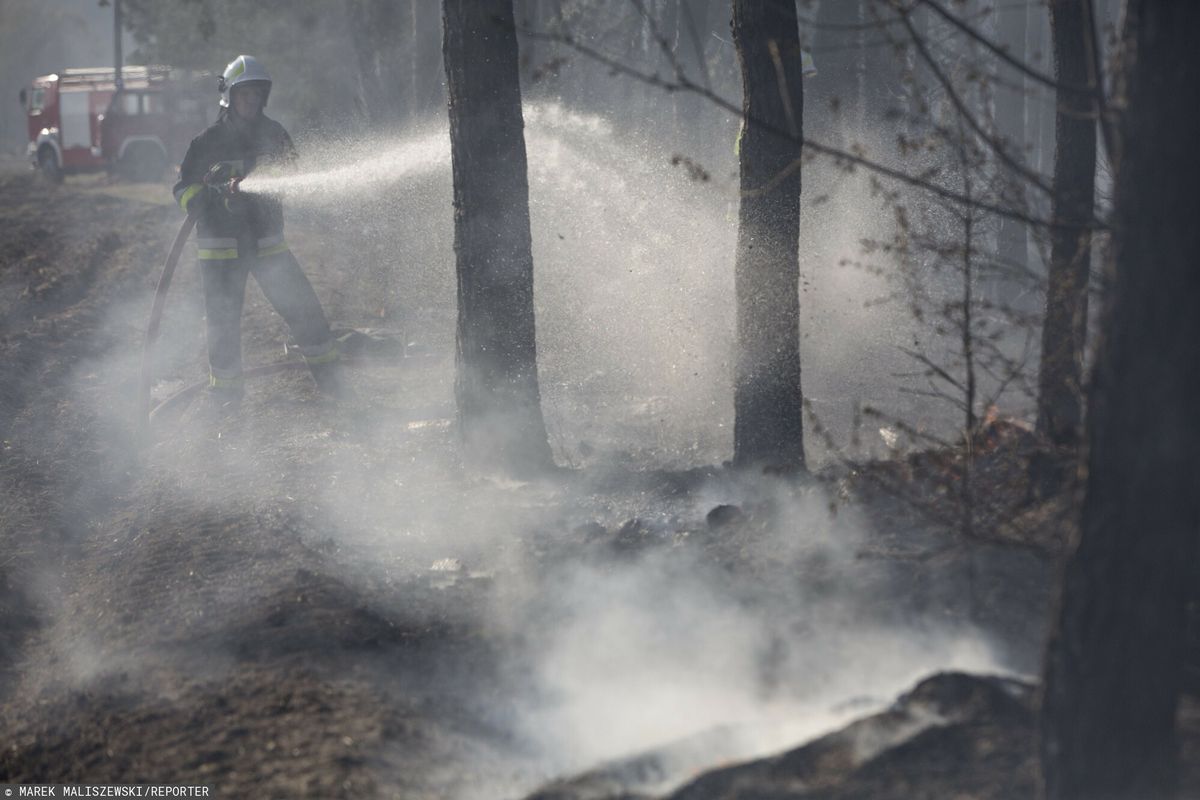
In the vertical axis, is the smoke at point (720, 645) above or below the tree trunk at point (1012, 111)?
below

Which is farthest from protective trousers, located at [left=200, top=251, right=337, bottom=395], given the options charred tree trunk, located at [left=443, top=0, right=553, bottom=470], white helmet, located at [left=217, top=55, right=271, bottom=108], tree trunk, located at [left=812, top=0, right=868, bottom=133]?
tree trunk, located at [left=812, top=0, right=868, bottom=133]

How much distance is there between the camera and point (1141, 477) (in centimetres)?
281

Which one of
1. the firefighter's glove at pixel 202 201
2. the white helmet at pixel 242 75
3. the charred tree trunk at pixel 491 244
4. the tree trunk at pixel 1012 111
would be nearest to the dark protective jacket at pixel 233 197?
the firefighter's glove at pixel 202 201

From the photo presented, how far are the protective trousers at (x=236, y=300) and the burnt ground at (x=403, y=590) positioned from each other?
428 millimetres

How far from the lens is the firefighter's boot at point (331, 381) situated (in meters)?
9.22

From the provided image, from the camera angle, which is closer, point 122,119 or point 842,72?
→ point 842,72

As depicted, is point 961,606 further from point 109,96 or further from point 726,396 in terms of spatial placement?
point 109,96

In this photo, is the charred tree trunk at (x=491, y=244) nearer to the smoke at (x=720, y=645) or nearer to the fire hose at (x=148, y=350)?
the smoke at (x=720, y=645)

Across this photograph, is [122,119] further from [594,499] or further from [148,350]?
[594,499]

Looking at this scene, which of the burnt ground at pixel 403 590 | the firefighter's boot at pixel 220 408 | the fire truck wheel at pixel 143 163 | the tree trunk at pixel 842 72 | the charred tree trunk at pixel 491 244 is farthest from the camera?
the fire truck wheel at pixel 143 163

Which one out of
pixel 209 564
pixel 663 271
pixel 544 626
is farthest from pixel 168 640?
pixel 663 271

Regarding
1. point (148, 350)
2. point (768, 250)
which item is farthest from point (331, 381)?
point (768, 250)

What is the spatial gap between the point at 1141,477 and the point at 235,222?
23.1 feet

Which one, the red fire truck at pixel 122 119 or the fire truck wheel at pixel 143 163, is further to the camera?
the fire truck wheel at pixel 143 163
